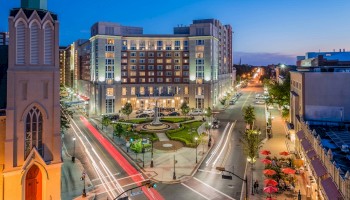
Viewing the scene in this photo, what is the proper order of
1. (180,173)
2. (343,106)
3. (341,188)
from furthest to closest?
(343,106) → (180,173) → (341,188)

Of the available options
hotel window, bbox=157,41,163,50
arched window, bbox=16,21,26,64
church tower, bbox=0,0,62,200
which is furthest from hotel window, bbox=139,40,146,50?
arched window, bbox=16,21,26,64

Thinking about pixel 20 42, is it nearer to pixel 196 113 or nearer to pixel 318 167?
pixel 318 167

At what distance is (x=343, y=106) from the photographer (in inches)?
1857

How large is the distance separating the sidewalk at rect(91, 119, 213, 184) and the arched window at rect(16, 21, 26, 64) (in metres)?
23.3

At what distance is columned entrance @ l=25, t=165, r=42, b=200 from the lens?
2456 cm

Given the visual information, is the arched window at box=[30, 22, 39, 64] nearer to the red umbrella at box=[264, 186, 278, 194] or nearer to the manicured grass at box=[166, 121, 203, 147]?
the red umbrella at box=[264, 186, 278, 194]

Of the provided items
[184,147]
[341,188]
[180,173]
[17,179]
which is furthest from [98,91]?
[341,188]

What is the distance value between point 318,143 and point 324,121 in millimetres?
16576

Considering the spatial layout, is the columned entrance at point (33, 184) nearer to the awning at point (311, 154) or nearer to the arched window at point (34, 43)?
the arched window at point (34, 43)

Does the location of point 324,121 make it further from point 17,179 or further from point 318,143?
point 17,179

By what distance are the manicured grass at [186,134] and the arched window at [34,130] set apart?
3516cm

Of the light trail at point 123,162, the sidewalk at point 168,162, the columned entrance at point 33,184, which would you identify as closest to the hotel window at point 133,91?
the light trail at point 123,162

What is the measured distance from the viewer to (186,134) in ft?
217

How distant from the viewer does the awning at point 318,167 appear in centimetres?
2870
